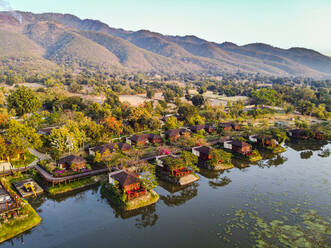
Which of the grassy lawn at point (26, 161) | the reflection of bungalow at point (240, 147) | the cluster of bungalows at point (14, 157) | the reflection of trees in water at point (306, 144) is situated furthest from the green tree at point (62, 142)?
the reflection of trees in water at point (306, 144)

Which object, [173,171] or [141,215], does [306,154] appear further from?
[141,215]

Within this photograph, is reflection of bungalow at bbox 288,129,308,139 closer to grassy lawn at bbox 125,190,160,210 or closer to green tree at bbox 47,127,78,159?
grassy lawn at bbox 125,190,160,210

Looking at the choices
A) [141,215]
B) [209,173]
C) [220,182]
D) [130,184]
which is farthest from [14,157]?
[220,182]

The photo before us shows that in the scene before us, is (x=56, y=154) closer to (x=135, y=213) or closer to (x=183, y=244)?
(x=135, y=213)

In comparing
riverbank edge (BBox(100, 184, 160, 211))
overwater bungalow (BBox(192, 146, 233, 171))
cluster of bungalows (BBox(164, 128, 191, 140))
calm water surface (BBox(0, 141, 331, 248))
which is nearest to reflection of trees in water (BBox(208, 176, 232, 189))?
calm water surface (BBox(0, 141, 331, 248))

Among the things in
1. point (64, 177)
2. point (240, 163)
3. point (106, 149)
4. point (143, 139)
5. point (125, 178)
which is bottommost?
point (64, 177)

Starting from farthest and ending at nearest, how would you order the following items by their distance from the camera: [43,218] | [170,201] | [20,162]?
[20,162] → [170,201] → [43,218]

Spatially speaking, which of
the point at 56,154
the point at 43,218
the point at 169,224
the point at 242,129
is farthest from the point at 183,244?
the point at 242,129
